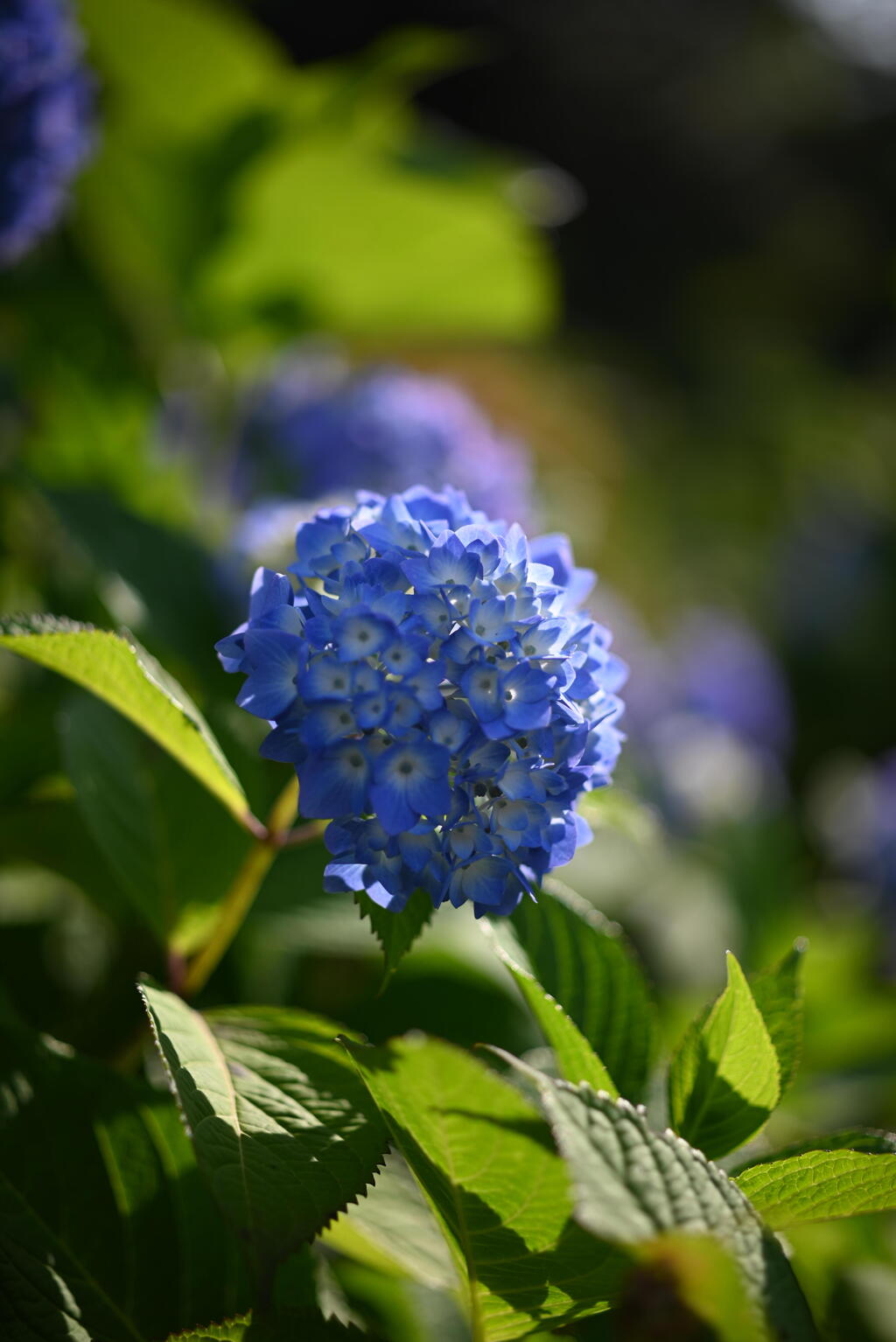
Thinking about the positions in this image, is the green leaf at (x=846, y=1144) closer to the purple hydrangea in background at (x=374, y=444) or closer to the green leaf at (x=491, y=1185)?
the green leaf at (x=491, y=1185)

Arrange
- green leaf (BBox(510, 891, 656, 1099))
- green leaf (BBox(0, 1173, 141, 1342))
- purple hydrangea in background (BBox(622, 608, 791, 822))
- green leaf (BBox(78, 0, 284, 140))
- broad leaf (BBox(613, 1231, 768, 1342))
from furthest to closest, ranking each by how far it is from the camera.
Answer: purple hydrangea in background (BBox(622, 608, 791, 822))
green leaf (BBox(78, 0, 284, 140))
green leaf (BBox(510, 891, 656, 1099))
green leaf (BBox(0, 1173, 141, 1342))
broad leaf (BBox(613, 1231, 768, 1342))

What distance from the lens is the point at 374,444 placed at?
1.52m

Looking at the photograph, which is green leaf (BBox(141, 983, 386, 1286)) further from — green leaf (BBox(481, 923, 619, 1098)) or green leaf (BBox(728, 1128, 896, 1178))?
green leaf (BBox(728, 1128, 896, 1178))

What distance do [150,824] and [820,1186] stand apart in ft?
1.94

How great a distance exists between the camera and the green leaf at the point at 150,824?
0.87 meters

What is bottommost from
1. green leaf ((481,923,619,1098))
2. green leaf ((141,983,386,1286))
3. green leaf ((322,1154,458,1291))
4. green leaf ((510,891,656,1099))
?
green leaf ((322,1154,458,1291))

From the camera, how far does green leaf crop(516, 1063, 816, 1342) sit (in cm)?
52

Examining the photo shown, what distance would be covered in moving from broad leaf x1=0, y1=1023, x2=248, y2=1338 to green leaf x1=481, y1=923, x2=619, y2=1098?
0.97 feet

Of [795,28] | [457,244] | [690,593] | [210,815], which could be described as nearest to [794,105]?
[795,28]

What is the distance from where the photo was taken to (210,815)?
0.95 m

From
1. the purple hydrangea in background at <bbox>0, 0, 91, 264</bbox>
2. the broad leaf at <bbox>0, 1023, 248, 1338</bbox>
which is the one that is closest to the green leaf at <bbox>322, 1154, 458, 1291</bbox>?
the broad leaf at <bbox>0, 1023, 248, 1338</bbox>

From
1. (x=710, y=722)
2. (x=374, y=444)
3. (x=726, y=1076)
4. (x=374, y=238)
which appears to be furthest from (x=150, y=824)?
(x=710, y=722)

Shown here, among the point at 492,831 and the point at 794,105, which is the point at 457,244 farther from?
the point at 794,105

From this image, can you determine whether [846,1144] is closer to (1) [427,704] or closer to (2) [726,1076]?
(2) [726,1076]
